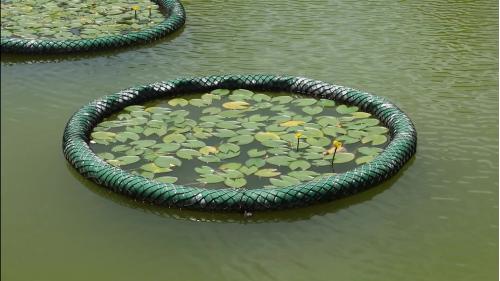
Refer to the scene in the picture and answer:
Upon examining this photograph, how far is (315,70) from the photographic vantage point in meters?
6.36

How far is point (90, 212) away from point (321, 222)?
1348mm

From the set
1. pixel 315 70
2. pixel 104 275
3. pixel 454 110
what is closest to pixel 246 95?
pixel 315 70

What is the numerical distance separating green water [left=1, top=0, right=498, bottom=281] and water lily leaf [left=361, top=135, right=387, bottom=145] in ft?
0.88

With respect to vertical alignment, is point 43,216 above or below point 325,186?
below

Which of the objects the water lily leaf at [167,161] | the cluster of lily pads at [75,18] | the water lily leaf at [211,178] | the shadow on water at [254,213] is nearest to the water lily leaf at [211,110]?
the water lily leaf at [167,161]

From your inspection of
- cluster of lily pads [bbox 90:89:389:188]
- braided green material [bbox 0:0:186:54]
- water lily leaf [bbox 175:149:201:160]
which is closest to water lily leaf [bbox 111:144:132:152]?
cluster of lily pads [bbox 90:89:389:188]

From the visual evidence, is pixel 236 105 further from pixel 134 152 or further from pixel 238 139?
pixel 134 152

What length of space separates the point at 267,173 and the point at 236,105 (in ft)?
3.83

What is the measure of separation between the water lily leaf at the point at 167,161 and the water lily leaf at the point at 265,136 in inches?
24.6

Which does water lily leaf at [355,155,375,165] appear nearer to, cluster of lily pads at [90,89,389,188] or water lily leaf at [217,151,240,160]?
cluster of lily pads at [90,89,389,188]

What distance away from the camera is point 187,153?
4750 millimetres

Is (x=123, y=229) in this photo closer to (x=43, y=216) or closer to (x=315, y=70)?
(x=43, y=216)

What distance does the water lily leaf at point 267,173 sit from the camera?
14.7 feet

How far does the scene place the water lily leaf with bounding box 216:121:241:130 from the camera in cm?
514
